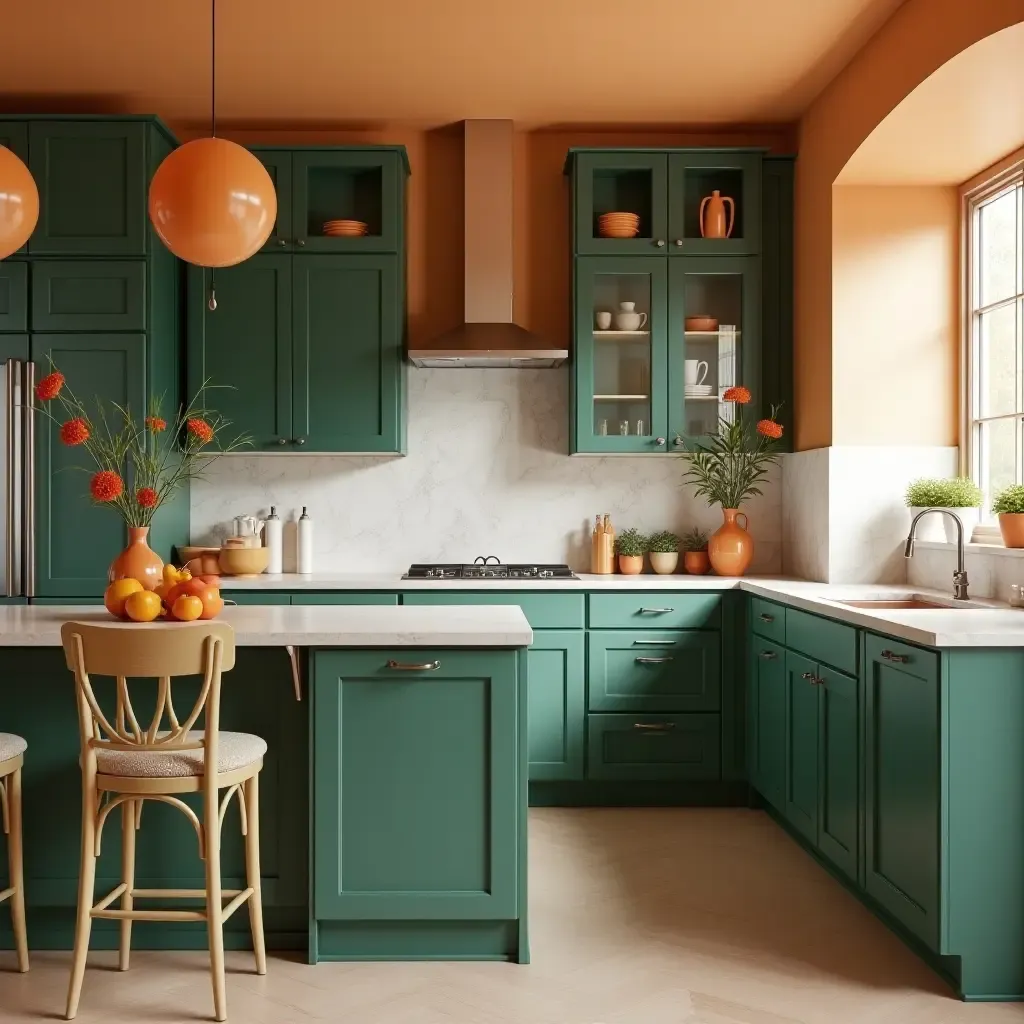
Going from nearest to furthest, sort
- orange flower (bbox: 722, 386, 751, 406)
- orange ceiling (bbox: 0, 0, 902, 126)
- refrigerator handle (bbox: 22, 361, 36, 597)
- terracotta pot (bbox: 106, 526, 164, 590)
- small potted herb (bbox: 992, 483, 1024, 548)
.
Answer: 1. terracotta pot (bbox: 106, 526, 164, 590)
2. small potted herb (bbox: 992, 483, 1024, 548)
3. orange ceiling (bbox: 0, 0, 902, 126)
4. refrigerator handle (bbox: 22, 361, 36, 597)
5. orange flower (bbox: 722, 386, 751, 406)

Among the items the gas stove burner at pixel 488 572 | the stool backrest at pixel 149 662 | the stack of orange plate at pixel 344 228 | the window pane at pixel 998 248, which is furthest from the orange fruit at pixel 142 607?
the window pane at pixel 998 248

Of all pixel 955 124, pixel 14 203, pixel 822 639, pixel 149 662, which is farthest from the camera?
pixel 955 124

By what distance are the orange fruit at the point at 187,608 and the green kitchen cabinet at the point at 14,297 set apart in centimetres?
211

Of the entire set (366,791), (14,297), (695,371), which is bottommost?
(366,791)

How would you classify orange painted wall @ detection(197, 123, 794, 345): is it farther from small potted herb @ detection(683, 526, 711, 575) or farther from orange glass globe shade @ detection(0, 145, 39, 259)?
orange glass globe shade @ detection(0, 145, 39, 259)

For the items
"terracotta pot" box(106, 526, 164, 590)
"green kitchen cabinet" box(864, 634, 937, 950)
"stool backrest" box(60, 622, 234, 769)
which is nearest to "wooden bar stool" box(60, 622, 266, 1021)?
"stool backrest" box(60, 622, 234, 769)

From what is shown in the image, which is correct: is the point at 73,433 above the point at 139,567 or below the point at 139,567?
above

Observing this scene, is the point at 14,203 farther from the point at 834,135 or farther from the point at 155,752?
the point at 834,135

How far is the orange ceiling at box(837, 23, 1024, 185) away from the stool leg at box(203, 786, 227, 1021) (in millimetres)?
2939

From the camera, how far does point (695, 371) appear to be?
4.59 meters

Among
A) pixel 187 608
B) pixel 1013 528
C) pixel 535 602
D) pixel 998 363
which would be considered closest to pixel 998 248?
pixel 998 363

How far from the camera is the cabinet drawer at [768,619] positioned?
382cm

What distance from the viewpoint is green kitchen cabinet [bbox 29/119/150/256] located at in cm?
419

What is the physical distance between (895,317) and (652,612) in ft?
5.03
